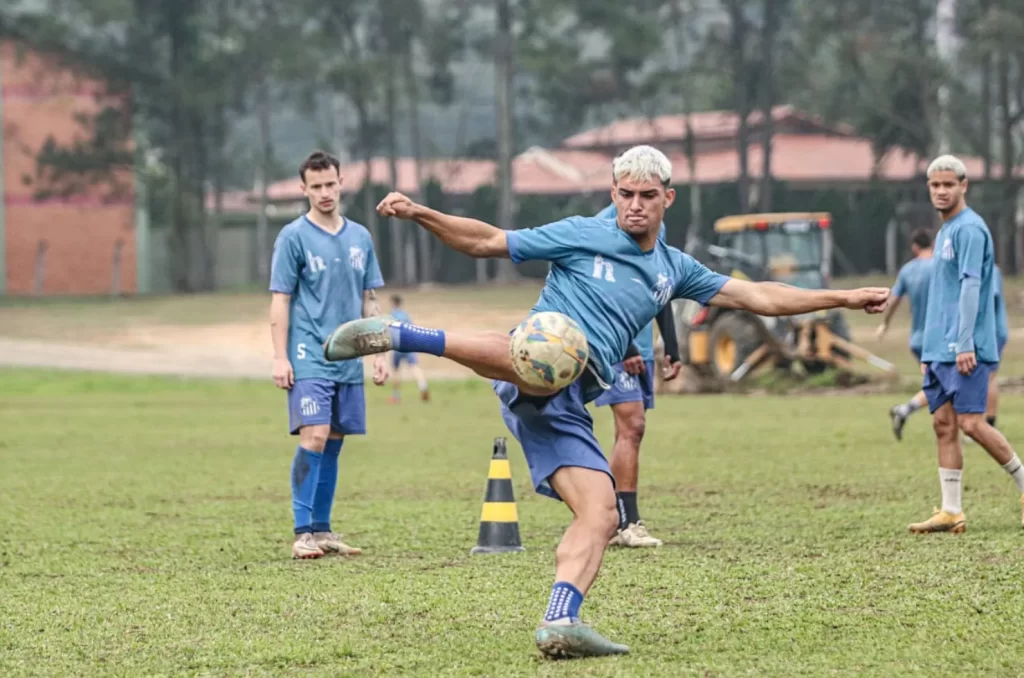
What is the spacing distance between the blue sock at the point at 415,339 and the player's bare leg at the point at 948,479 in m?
4.37

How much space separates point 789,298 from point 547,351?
4.28ft

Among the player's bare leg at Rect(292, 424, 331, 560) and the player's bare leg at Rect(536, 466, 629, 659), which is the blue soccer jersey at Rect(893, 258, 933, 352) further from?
the player's bare leg at Rect(536, 466, 629, 659)

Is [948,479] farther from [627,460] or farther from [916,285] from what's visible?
[916,285]

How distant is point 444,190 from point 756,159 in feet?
46.2

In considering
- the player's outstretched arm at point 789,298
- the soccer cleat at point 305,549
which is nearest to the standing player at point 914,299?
the soccer cleat at point 305,549

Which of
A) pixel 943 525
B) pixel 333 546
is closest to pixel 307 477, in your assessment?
pixel 333 546

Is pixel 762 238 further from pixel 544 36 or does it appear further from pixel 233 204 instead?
pixel 233 204

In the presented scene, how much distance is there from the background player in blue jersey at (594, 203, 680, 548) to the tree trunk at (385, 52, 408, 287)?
58.7 meters

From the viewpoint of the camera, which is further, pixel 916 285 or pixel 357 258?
pixel 916 285

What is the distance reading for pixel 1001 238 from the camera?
5969cm

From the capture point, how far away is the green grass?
6.46 meters

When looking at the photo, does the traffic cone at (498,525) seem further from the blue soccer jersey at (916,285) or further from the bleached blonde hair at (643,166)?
the blue soccer jersey at (916,285)

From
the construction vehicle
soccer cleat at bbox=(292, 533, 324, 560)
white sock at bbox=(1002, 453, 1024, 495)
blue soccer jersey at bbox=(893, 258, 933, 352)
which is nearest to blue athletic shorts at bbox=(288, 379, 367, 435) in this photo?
soccer cleat at bbox=(292, 533, 324, 560)

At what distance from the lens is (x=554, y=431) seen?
6.62 metres
